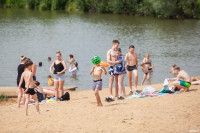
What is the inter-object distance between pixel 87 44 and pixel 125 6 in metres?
34.2

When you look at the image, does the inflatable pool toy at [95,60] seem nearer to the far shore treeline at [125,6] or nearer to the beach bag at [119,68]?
the beach bag at [119,68]

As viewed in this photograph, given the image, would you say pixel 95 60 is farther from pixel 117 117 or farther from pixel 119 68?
pixel 117 117

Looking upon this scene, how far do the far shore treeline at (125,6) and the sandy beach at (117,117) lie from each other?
151ft

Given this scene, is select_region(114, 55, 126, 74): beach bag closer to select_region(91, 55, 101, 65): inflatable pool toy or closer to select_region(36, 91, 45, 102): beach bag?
select_region(91, 55, 101, 65): inflatable pool toy

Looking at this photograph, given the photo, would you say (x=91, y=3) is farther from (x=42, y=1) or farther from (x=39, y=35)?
(x=39, y=35)

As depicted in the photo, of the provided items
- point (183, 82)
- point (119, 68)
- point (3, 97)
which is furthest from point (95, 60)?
point (3, 97)

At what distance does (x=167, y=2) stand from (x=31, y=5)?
39.2 metres

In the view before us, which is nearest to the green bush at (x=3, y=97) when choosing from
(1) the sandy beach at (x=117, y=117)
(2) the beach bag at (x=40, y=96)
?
(2) the beach bag at (x=40, y=96)

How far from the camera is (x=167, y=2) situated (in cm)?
5453

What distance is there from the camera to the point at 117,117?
8641 mm

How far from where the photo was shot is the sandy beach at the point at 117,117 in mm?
7762

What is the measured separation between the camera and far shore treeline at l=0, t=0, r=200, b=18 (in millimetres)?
54844

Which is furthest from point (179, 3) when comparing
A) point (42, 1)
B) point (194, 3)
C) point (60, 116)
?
point (60, 116)

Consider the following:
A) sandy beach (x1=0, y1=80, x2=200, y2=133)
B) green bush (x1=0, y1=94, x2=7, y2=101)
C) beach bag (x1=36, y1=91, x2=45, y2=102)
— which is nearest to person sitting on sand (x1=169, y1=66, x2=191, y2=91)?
sandy beach (x1=0, y1=80, x2=200, y2=133)
